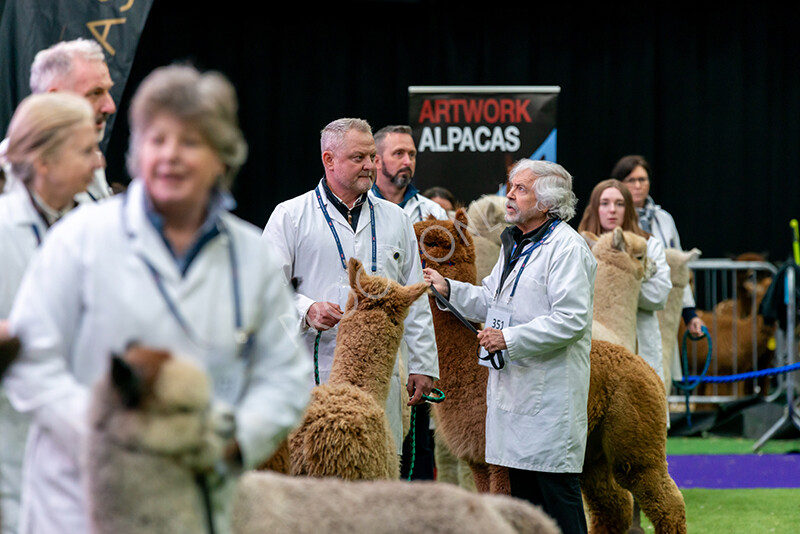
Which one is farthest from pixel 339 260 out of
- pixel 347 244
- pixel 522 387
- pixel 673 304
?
pixel 673 304

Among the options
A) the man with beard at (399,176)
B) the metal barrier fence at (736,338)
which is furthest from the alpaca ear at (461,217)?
the metal barrier fence at (736,338)

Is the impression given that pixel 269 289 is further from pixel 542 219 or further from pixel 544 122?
pixel 544 122

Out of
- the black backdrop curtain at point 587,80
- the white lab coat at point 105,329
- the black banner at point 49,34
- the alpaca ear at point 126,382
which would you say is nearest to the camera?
the alpaca ear at point 126,382

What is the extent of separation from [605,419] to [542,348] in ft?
2.57

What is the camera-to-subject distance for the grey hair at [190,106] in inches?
73.3

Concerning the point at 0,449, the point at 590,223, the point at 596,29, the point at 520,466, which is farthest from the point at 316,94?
the point at 0,449

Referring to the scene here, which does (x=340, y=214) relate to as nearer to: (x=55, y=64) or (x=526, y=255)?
(x=526, y=255)

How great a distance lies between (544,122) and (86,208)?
6401 mm

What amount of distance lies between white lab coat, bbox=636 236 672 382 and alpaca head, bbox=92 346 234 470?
4533 millimetres

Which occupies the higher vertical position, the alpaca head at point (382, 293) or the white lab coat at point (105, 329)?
the white lab coat at point (105, 329)

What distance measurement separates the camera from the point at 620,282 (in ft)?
18.9

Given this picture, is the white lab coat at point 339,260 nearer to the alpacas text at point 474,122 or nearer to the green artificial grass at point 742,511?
the green artificial grass at point 742,511

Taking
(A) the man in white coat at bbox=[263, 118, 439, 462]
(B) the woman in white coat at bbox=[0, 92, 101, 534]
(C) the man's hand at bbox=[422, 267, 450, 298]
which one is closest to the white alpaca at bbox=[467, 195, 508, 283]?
(C) the man's hand at bbox=[422, 267, 450, 298]

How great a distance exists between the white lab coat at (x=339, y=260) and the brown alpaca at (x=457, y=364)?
483 millimetres
